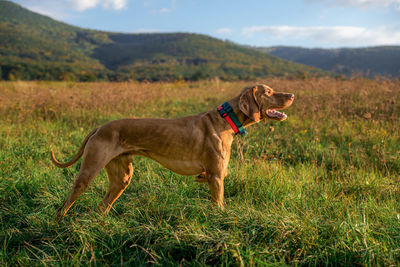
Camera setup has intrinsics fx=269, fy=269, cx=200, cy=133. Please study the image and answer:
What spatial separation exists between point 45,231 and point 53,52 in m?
86.2

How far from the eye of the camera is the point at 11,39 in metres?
73.8

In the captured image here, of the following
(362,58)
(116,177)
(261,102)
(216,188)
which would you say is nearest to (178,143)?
(216,188)

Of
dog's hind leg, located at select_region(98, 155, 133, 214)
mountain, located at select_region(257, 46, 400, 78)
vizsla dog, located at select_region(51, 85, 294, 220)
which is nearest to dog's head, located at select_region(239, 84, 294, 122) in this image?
vizsla dog, located at select_region(51, 85, 294, 220)

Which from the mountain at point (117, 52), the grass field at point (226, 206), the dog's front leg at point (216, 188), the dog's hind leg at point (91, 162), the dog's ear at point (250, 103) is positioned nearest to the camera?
the grass field at point (226, 206)

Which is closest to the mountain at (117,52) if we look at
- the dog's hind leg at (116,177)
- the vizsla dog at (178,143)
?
the dog's hind leg at (116,177)

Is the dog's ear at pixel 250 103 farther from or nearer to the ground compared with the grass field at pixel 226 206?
farther from the ground

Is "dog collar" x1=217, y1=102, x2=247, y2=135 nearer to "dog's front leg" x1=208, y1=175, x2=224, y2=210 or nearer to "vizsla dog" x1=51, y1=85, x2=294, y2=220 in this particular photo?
"vizsla dog" x1=51, y1=85, x2=294, y2=220

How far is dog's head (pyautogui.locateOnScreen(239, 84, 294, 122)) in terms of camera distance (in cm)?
291

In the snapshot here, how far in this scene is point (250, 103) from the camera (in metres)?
2.93

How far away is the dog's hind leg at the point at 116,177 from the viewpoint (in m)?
2.97

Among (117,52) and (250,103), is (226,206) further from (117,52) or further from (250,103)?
(117,52)

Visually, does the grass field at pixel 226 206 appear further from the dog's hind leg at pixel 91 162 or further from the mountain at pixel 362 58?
the mountain at pixel 362 58

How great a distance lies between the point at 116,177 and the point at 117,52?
102269mm

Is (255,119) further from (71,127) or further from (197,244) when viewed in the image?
(71,127)
